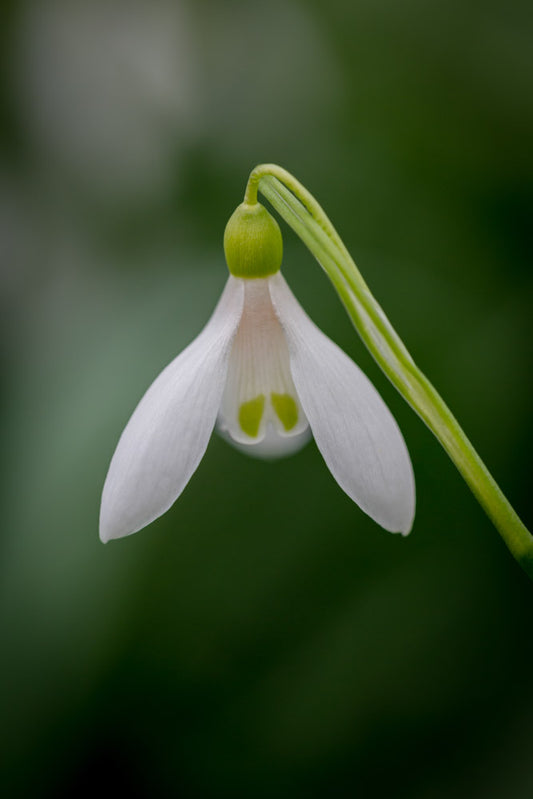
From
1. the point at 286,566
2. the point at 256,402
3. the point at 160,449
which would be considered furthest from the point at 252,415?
the point at 286,566

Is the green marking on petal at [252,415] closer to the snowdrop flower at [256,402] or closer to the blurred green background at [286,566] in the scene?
the snowdrop flower at [256,402]

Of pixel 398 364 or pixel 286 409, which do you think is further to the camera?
pixel 286 409

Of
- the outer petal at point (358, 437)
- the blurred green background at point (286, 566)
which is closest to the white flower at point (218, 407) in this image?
the outer petal at point (358, 437)

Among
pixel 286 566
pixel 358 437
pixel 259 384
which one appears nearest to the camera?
pixel 358 437

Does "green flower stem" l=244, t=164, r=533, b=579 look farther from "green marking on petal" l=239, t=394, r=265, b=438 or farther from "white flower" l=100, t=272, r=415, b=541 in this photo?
"green marking on petal" l=239, t=394, r=265, b=438

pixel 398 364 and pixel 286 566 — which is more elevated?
pixel 398 364

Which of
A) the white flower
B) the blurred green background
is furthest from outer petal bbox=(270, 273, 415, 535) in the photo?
the blurred green background

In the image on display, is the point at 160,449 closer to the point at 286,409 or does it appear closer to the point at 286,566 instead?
the point at 286,409
